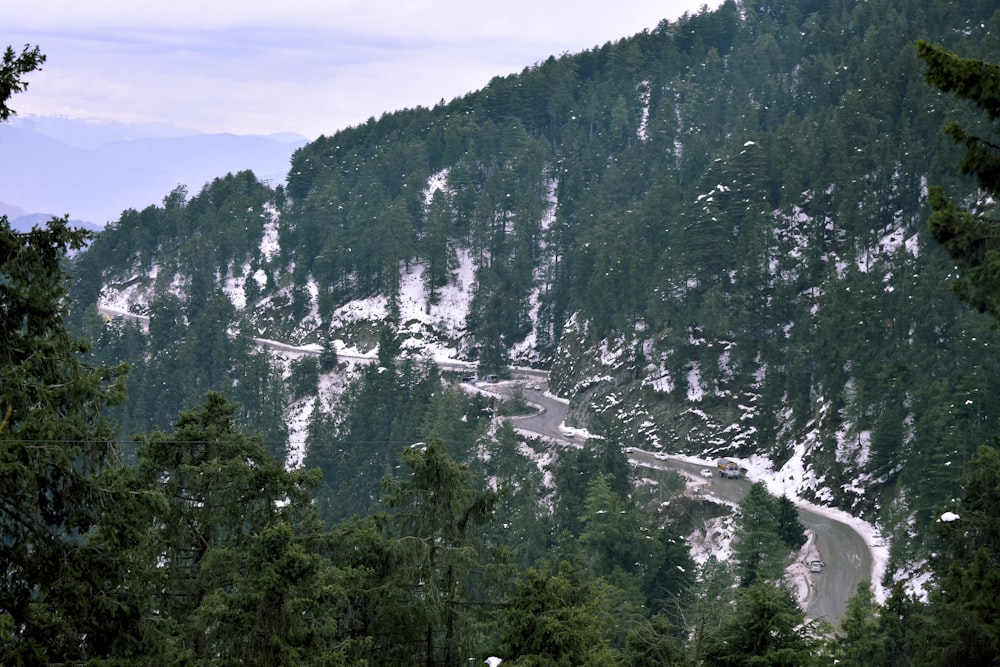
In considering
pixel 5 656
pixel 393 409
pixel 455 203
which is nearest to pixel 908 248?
pixel 393 409

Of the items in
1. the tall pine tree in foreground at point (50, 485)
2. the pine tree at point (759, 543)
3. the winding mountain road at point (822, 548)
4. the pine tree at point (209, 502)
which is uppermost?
the tall pine tree in foreground at point (50, 485)

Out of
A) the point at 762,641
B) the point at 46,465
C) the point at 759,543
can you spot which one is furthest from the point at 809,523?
the point at 46,465

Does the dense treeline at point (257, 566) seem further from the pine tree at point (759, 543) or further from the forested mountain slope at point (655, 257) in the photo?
the forested mountain slope at point (655, 257)

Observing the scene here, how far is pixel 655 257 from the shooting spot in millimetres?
76500

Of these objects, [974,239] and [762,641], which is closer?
[974,239]

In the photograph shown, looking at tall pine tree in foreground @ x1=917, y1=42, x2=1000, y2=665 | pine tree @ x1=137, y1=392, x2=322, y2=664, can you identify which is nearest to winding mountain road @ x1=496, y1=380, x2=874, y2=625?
tall pine tree in foreground @ x1=917, y1=42, x2=1000, y2=665

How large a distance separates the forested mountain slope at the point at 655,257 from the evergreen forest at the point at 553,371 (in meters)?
0.38

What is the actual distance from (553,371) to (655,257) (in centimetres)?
1509

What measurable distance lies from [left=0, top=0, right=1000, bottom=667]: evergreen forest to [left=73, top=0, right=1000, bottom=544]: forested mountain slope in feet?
1.24

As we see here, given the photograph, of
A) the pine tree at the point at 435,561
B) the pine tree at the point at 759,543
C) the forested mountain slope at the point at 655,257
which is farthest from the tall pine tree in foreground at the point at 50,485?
the forested mountain slope at the point at 655,257

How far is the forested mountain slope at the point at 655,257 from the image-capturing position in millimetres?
54531

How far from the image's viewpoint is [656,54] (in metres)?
114

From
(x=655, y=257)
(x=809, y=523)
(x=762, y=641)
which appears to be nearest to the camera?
(x=762, y=641)

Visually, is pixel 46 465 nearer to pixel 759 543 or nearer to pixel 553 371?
pixel 759 543
